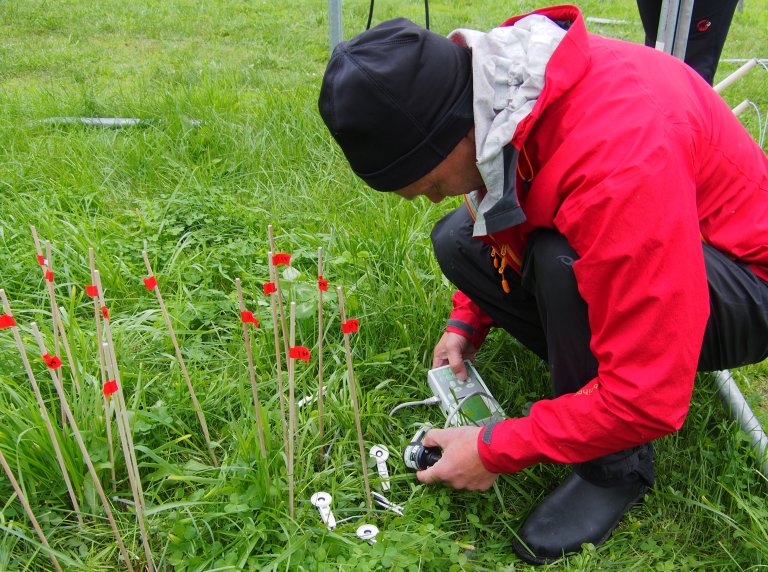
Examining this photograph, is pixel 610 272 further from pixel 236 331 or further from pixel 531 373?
pixel 236 331

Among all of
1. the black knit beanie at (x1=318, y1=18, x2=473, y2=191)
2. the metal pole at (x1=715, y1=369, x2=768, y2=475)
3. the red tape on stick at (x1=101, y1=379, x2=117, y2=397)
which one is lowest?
the metal pole at (x1=715, y1=369, x2=768, y2=475)

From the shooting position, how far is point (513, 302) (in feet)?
6.13

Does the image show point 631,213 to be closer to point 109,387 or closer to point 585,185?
point 585,185

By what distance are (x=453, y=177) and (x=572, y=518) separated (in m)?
0.91

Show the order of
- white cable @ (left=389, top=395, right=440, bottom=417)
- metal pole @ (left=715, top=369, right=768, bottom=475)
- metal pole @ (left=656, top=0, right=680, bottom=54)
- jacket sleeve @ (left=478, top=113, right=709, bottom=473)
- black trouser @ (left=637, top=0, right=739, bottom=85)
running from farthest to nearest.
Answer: black trouser @ (left=637, top=0, right=739, bottom=85) → metal pole @ (left=656, top=0, right=680, bottom=54) → white cable @ (left=389, top=395, right=440, bottom=417) → metal pole @ (left=715, top=369, right=768, bottom=475) → jacket sleeve @ (left=478, top=113, right=709, bottom=473)

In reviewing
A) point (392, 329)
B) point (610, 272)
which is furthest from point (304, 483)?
point (610, 272)

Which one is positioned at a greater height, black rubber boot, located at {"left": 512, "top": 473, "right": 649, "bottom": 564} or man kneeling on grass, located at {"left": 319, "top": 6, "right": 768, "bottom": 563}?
man kneeling on grass, located at {"left": 319, "top": 6, "right": 768, "bottom": 563}

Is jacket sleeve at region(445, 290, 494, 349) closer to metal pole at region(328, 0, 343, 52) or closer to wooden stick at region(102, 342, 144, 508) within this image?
wooden stick at region(102, 342, 144, 508)

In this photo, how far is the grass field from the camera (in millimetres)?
1612

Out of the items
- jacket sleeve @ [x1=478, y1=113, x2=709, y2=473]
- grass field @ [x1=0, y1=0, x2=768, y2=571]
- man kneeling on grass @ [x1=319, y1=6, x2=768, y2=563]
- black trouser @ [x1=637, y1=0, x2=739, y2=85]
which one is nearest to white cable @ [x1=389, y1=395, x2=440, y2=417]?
grass field @ [x1=0, y1=0, x2=768, y2=571]

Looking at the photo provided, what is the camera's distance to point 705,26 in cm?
309

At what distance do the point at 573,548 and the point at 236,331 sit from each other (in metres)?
1.23

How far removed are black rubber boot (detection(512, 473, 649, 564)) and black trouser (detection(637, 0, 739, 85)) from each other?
90.0 inches

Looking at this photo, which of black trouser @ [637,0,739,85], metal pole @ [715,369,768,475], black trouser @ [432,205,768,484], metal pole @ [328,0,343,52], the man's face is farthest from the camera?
black trouser @ [637,0,739,85]
